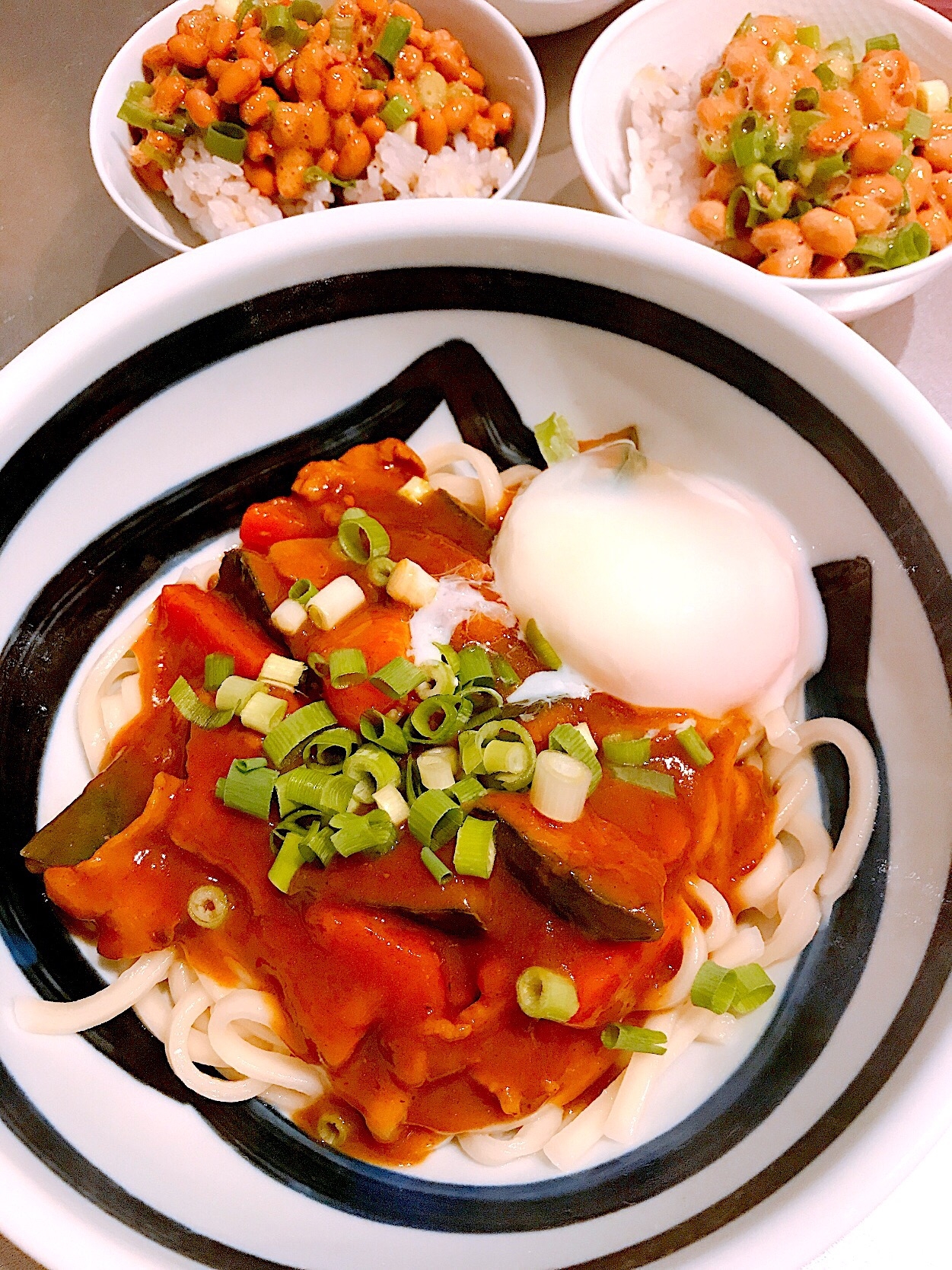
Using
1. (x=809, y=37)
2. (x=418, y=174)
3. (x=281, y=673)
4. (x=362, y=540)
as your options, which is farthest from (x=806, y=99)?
(x=281, y=673)

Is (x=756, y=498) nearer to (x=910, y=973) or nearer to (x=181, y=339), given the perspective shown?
(x=910, y=973)

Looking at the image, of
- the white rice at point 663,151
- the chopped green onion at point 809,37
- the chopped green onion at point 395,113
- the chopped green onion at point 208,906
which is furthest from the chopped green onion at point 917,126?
the chopped green onion at point 208,906

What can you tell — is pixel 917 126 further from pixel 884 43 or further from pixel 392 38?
pixel 392 38

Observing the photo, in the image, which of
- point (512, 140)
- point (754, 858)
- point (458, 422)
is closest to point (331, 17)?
point (512, 140)

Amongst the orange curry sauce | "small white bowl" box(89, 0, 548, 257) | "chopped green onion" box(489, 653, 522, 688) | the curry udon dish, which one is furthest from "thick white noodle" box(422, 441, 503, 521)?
"small white bowl" box(89, 0, 548, 257)

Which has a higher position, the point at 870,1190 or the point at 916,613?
the point at 916,613

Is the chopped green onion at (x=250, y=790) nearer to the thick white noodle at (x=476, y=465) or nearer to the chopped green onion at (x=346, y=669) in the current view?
the chopped green onion at (x=346, y=669)

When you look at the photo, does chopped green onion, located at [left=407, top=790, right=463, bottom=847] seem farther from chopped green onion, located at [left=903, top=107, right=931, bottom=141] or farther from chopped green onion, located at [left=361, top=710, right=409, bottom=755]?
chopped green onion, located at [left=903, top=107, right=931, bottom=141]
